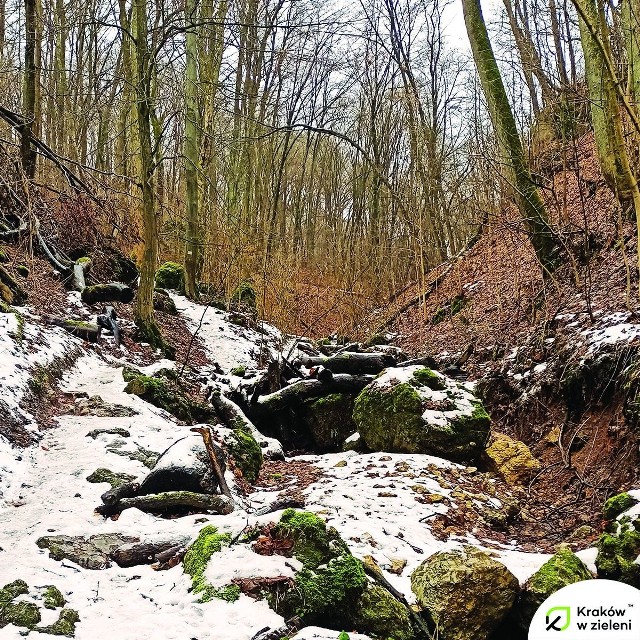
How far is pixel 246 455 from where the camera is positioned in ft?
18.3

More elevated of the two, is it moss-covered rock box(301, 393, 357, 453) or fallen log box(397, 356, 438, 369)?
fallen log box(397, 356, 438, 369)

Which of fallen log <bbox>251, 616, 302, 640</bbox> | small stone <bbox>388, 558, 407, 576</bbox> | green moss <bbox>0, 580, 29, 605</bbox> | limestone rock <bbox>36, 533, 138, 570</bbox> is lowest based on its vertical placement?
small stone <bbox>388, 558, 407, 576</bbox>

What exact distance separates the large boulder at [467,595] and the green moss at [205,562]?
115 centimetres

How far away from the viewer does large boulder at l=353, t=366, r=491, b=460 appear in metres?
6.02

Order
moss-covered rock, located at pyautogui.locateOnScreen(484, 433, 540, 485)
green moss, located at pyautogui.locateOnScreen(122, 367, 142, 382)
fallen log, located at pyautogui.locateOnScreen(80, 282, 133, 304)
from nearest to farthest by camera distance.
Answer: moss-covered rock, located at pyautogui.locateOnScreen(484, 433, 540, 485), green moss, located at pyautogui.locateOnScreen(122, 367, 142, 382), fallen log, located at pyautogui.locateOnScreen(80, 282, 133, 304)

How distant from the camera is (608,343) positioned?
5469 mm

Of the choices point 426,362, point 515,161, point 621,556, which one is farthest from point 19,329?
point 515,161

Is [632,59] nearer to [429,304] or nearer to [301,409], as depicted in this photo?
[301,409]

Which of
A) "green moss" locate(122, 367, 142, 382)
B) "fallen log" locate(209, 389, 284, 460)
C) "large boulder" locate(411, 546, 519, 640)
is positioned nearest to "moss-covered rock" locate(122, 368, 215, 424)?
"green moss" locate(122, 367, 142, 382)

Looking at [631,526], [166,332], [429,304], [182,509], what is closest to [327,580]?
[182,509]

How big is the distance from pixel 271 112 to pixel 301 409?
14.6m

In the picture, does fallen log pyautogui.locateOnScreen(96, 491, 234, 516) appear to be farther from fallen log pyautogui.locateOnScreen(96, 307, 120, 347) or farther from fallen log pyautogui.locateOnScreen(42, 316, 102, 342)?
fallen log pyautogui.locateOnScreen(96, 307, 120, 347)

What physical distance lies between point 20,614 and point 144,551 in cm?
86
